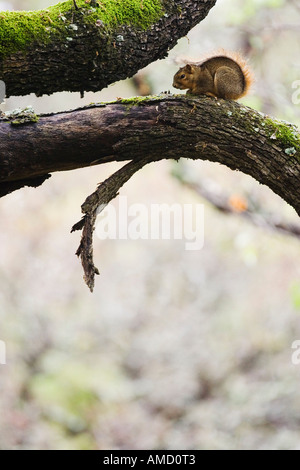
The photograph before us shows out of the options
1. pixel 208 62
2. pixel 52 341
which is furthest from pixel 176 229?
pixel 208 62

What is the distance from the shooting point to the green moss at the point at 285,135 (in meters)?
2.89

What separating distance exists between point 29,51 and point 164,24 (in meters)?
0.77

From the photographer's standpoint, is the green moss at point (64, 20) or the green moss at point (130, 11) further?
the green moss at point (130, 11)

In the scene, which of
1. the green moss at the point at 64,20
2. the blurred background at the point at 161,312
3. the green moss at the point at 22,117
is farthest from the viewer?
the blurred background at the point at 161,312

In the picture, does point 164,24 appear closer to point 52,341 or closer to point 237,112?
point 237,112

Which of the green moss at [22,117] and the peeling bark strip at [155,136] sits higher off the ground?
the green moss at [22,117]

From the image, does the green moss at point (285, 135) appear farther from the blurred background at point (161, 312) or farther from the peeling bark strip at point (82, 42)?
the blurred background at point (161, 312)

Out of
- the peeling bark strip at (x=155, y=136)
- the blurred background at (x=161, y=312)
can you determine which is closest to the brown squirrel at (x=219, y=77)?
the peeling bark strip at (x=155, y=136)

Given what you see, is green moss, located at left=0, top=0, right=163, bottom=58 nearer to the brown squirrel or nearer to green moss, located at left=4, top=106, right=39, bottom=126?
green moss, located at left=4, top=106, right=39, bottom=126

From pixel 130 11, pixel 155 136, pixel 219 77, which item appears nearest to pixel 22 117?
pixel 155 136

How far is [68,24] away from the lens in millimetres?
2771

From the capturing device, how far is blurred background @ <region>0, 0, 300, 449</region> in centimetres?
815

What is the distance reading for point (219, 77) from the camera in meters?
3.19

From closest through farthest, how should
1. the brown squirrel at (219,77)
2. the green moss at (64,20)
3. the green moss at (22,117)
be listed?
the green moss at (64,20) < the green moss at (22,117) < the brown squirrel at (219,77)
